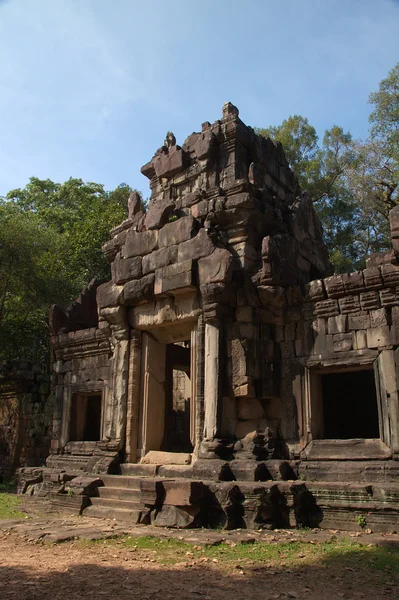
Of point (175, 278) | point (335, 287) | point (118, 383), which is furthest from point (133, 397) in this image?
point (335, 287)

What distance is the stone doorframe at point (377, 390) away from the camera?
7.78 meters

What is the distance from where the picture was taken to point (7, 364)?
51.2ft

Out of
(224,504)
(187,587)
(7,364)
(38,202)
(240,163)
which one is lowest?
(187,587)

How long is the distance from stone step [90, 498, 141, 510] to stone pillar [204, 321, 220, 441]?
1.46 metres

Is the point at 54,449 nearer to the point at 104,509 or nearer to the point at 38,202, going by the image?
the point at 104,509

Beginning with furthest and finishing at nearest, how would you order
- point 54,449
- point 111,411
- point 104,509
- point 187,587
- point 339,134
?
1. point 339,134
2. point 54,449
3. point 111,411
4. point 104,509
5. point 187,587

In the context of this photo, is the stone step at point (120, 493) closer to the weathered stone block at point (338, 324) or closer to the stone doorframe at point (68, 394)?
the stone doorframe at point (68, 394)

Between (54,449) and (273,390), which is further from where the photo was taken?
(54,449)

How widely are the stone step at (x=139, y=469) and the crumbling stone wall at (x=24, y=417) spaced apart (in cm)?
558

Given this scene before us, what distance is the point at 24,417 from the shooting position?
15102mm

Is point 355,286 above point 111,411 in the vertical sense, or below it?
above

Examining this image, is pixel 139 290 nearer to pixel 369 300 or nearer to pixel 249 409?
pixel 249 409

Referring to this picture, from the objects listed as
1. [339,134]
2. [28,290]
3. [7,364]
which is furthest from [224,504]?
[339,134]

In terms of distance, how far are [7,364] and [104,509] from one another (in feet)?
27.6
